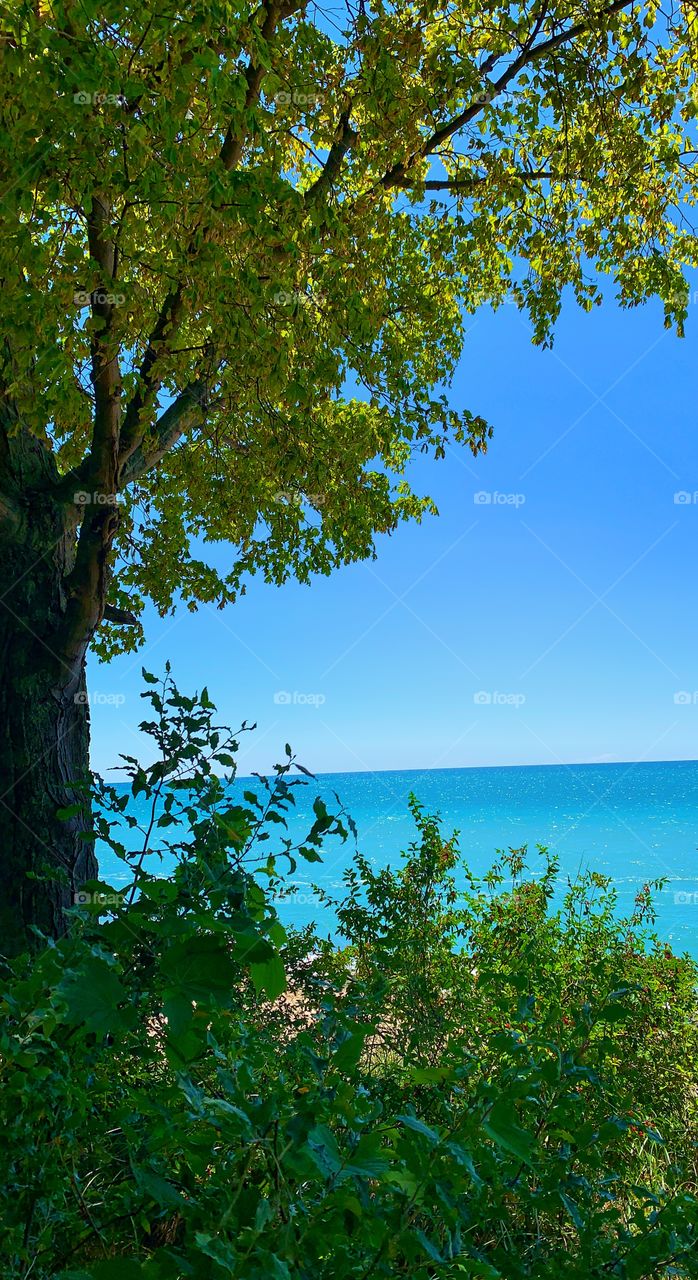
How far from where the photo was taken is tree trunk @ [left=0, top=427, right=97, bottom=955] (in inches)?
208

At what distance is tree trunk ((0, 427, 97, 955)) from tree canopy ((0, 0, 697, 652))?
7.0 inches

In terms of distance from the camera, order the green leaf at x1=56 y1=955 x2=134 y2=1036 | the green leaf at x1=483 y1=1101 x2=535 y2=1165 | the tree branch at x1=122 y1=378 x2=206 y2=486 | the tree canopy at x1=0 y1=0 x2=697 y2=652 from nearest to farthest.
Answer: the green leaf at x1=56 y1=955 x2=134 y2=1036
the green leaf at x1=483 y1=1101 x2=535 y2=1165
the tree canopy at x1=0 y1=0 x2=697 y2=652
the tree branch at x1=122 y1=378 x2=206 y2=486

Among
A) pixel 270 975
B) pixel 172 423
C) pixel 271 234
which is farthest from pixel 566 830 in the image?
pixel 270 975

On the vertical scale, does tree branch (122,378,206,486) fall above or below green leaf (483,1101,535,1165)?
above

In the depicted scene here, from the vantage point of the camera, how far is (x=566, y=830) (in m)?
54.7

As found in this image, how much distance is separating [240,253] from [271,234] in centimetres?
81

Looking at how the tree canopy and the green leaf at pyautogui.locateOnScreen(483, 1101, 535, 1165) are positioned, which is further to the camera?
the tree canopy

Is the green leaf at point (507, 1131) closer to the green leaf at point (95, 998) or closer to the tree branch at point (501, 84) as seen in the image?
the green leaf at point (95, 998)

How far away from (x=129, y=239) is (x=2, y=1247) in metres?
5.69

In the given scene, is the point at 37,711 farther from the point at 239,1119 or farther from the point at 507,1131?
the point at 507,1131

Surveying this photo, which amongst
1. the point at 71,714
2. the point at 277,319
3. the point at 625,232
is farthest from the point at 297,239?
the point at 625,232

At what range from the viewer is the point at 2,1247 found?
1652 mm

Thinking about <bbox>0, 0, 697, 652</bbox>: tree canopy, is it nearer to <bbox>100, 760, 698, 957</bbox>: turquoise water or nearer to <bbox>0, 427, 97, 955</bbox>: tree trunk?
<bbox>0, 427, 97, 955</bbox>: tree trunk

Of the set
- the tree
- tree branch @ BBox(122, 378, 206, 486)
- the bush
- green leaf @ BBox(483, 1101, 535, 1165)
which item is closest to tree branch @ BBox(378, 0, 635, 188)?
the tree
